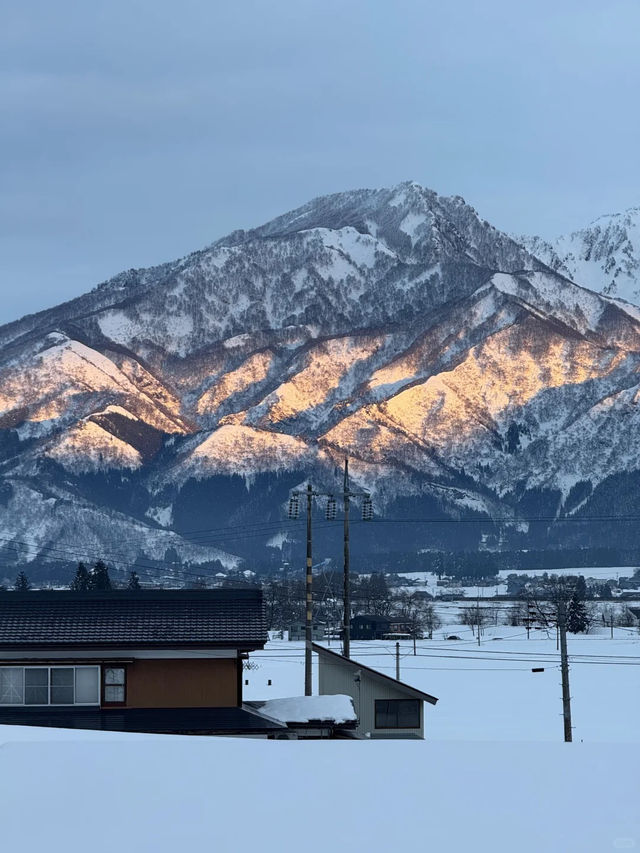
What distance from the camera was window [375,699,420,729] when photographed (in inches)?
2010

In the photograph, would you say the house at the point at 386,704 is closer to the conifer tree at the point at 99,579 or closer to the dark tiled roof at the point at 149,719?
the dark tiled roof at the point at 149,719

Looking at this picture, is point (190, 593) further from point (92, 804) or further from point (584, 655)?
point (584, 655)

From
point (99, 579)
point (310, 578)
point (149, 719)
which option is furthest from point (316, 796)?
point (99, 579)

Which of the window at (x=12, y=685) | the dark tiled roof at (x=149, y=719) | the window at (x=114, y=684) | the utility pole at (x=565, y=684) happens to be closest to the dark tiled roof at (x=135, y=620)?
the window at (x=12, y=685)

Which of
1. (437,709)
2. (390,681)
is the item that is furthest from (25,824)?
(437,709)

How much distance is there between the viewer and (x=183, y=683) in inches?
1563

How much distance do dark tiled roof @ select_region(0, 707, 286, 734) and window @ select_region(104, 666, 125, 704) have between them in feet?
1.35

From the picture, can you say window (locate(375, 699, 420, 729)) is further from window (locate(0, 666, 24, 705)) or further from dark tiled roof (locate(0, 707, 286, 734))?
window (locate(0, 666, 24, 705))

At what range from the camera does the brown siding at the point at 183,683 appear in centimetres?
3938

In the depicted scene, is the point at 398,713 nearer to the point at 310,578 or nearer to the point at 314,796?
the point at 310,578

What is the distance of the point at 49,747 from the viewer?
1062 cm

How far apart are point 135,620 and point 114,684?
2010 mm

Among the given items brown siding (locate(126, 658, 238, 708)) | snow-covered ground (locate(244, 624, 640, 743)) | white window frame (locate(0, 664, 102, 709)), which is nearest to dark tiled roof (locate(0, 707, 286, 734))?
white window frame (locate(0, 664, 102, 709))

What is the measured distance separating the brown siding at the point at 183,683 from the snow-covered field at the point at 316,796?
93.3 ft
